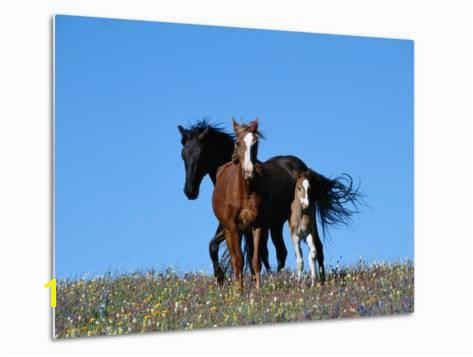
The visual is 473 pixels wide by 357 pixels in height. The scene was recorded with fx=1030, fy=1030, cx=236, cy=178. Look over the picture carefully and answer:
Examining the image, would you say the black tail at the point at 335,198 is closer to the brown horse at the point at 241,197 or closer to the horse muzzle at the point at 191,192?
the brown horse at the point at 241,197

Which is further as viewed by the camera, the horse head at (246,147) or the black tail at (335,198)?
the black tail at (335,198)

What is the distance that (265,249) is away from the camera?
6133 millimetres

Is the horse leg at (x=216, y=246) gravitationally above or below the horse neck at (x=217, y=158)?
below

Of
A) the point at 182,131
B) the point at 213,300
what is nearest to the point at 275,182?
the point at 182,131

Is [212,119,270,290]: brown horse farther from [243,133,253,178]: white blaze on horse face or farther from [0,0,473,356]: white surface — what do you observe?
[0,0,473,356]: white surface

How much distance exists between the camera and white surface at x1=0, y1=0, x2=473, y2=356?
17.5ft

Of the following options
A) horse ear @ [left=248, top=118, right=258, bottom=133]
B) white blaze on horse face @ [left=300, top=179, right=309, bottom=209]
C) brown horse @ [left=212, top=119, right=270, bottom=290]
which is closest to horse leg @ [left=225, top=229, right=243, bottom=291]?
brown horse @ [left=212, top=119, right=270, bottom=290]

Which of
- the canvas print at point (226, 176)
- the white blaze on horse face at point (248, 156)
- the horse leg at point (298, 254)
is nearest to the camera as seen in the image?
the canvas print at point (226, 176)

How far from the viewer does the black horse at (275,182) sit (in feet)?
19.5

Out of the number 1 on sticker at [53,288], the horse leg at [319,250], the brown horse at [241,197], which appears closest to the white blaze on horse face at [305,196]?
the horse leg at [319,250]

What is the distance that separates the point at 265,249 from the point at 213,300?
45 cm

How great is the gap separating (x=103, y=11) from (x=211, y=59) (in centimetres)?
71
